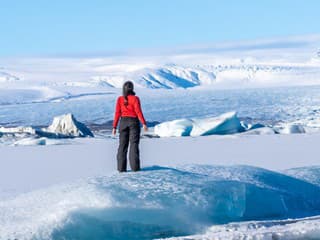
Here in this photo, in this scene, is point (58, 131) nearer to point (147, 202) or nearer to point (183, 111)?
point (147, 202)


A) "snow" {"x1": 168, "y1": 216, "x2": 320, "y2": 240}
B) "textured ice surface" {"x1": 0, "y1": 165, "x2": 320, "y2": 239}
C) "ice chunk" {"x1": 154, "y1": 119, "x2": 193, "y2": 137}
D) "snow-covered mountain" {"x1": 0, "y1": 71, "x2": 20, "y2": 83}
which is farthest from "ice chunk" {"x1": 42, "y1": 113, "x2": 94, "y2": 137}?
"snow-covered mountain" {"x1": 0, "y1": 71, "x2": 20, "y2": 83}

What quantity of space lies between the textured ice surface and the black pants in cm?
19

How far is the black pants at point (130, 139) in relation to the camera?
7.13m

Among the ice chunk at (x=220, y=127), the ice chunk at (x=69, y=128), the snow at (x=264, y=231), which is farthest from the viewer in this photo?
the ice chunk at (x=69, y=128)

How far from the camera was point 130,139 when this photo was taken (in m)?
7.22

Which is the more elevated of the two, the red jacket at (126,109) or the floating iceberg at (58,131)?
the red jacket at (126,109)

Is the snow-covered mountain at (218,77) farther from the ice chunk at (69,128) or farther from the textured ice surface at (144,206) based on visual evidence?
the textured ice surface at (144,206)

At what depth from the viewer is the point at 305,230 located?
5.70 m

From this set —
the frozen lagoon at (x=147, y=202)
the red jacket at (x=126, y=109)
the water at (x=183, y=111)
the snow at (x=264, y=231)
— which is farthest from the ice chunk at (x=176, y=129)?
the water at (x=183, y=111)

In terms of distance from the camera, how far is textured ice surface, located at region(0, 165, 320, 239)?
233 inches

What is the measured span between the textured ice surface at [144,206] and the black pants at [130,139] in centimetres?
19

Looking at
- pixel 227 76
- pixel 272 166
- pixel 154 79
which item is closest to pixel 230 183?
pixel 272 166

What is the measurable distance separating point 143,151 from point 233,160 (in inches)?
111

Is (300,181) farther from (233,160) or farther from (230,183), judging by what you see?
(233,160)
